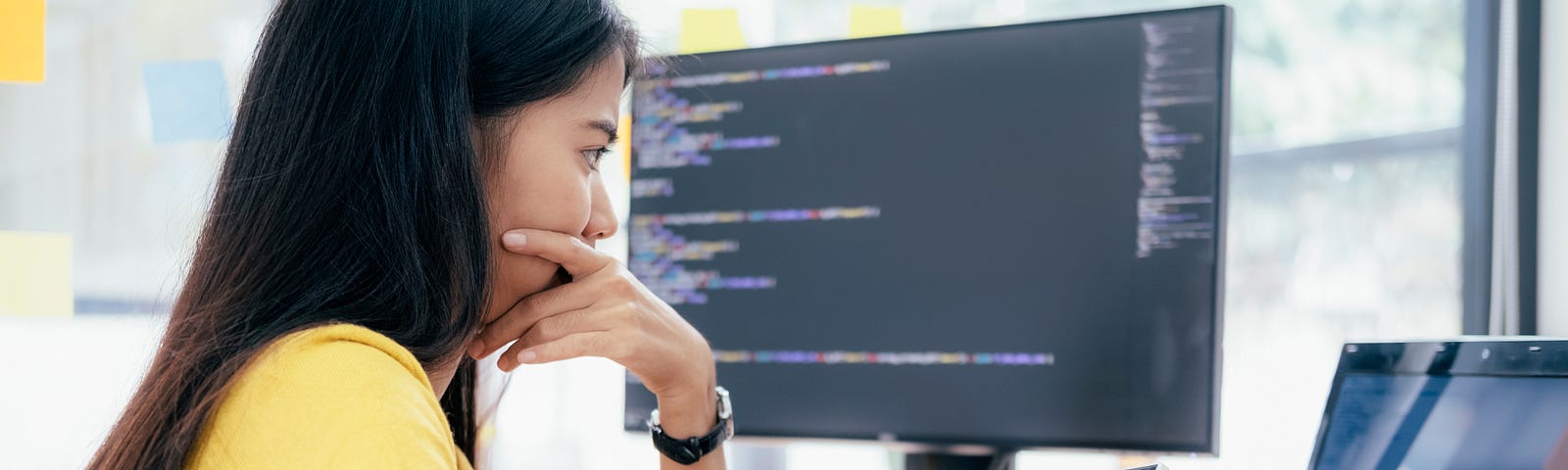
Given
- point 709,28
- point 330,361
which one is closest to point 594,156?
point 330,361

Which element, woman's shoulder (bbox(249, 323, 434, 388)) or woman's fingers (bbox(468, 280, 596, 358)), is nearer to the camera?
Answer: woman's shoulder (bbox(249, 323, 434, 388))

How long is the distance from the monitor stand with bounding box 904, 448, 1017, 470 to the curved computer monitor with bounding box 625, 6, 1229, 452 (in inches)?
3.0

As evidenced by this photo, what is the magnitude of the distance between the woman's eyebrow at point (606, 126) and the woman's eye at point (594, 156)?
0.01 meters

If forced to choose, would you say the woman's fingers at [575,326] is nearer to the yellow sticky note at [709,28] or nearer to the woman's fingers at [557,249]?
the woman's fingers at [557,249]

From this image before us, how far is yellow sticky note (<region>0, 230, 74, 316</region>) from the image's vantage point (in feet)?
4.17

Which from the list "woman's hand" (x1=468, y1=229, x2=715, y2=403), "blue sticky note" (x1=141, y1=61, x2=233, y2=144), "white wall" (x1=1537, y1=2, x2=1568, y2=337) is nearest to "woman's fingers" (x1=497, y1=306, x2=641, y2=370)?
"woman's hand" (x1=468, y1=229, x2=715, y2=403)

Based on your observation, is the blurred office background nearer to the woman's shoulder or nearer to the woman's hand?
the woman's hand

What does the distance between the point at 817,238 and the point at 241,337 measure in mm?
585

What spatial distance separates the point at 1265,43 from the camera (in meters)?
1.44

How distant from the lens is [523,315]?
2.89 feet

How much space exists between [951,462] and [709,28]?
61cm

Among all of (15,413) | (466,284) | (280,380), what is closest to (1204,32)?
(466,284)

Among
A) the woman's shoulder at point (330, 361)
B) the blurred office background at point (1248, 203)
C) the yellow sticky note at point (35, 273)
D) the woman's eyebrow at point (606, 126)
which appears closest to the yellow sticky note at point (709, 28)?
the blurred office background at point (1248, 203)

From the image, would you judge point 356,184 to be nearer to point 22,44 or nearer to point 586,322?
point 586,322
